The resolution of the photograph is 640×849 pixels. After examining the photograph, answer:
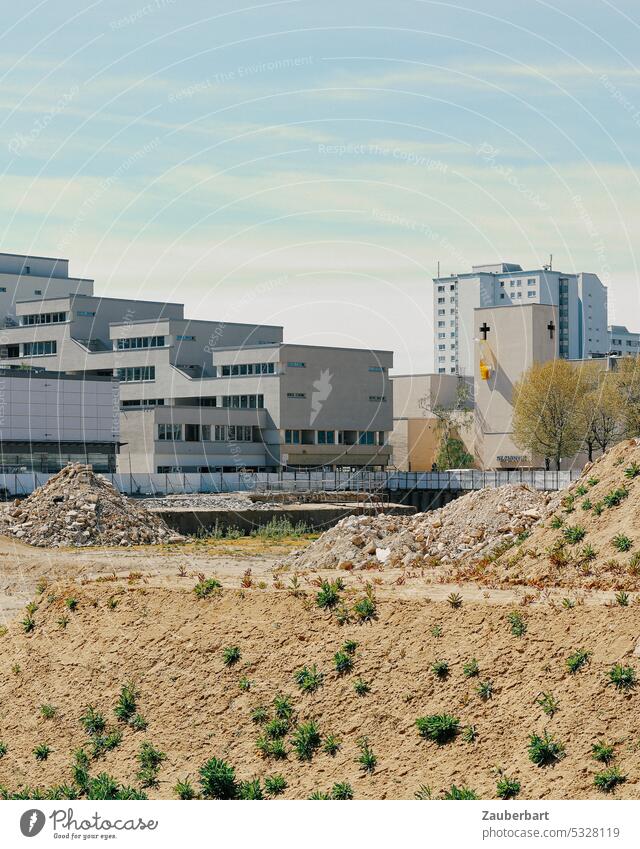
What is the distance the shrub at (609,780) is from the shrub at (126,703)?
32.4 ft

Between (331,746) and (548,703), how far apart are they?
12.6ft

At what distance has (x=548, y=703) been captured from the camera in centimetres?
2070

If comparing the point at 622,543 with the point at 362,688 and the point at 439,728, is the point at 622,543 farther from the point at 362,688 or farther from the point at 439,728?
the point at 439,728

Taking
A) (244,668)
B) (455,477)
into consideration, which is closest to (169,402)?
(455,477)

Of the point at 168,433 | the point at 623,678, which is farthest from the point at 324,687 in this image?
the point at 168,433

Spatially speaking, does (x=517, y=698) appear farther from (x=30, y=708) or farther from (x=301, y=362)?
(x=301, y=362)

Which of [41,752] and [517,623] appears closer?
[517,623]

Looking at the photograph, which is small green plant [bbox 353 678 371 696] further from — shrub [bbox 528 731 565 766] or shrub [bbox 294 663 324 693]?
shrub [bbox 528 731 565 766]

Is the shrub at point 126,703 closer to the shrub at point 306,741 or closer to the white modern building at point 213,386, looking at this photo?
the shrub at point 306,741

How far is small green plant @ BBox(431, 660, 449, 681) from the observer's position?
73.3ft

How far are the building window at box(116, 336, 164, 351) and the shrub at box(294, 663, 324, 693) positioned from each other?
10410 centimetres

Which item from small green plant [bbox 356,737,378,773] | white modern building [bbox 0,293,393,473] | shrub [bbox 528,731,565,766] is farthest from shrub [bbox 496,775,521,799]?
white modern building [bbox 0,293,393,473]

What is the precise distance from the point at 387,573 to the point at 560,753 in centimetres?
1394

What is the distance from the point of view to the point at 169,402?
124125mm
